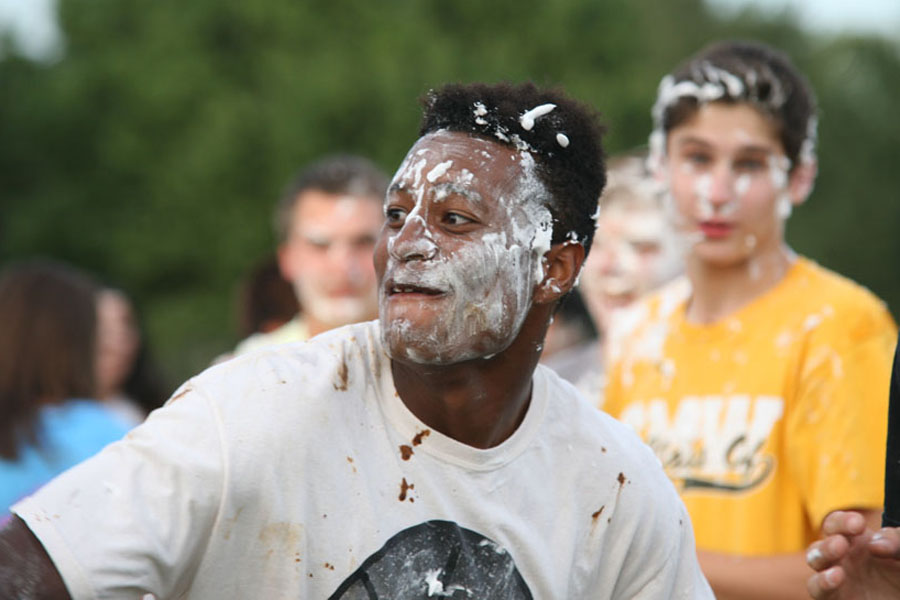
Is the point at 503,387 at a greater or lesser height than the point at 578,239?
A: lesser

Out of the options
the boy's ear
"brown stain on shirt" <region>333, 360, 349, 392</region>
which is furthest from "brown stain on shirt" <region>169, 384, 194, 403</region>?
the boy's ear

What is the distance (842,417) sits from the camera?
13.2ft

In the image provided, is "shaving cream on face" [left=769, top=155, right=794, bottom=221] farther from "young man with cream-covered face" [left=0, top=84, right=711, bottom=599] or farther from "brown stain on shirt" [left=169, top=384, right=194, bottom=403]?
"brown stain on shirt" [left=169, top=384, right=194, bottom=403]

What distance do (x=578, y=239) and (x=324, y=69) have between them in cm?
2333

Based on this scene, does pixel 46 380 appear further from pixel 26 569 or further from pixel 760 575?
pixel 26 569

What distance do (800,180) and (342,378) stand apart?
244 cm

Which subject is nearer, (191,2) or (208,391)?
(208,391)

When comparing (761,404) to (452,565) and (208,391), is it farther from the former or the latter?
(208,391)

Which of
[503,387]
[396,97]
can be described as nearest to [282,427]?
[503,387]

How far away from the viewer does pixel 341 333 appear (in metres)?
3.11

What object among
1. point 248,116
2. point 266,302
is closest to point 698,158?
point 266,302

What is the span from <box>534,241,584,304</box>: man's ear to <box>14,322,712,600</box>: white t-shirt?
0.73 feet

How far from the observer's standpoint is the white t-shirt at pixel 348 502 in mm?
2508

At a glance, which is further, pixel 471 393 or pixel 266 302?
pixel 266 302
